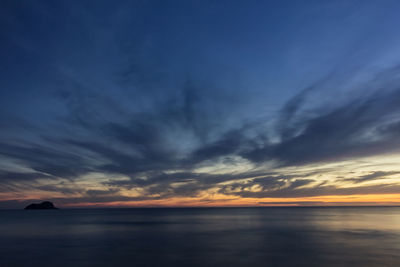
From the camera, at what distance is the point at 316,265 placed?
28.0 m

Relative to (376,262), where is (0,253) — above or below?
above

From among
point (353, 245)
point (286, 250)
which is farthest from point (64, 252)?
point (353, 245)

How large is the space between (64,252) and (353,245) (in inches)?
1621

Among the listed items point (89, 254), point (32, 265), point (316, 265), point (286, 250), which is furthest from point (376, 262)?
point (32, 265)

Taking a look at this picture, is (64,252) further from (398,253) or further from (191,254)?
(398,253)

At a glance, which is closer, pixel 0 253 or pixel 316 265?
pixel 316 265

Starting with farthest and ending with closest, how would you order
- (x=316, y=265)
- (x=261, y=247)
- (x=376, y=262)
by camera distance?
(x=261, y=247) < (x=376, y=262) < (x=316, y=265)

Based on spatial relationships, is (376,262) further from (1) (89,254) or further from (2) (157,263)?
(1) (89,254)

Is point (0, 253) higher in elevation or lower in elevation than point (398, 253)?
higher

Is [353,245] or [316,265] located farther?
[353,245]

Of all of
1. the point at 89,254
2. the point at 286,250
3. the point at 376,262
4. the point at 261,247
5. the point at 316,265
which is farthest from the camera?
the point at 261,247

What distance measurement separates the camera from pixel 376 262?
29.8 meters

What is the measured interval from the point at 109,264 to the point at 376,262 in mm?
29109

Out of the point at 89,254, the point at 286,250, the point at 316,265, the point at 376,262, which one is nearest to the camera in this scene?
the point at 316,265
